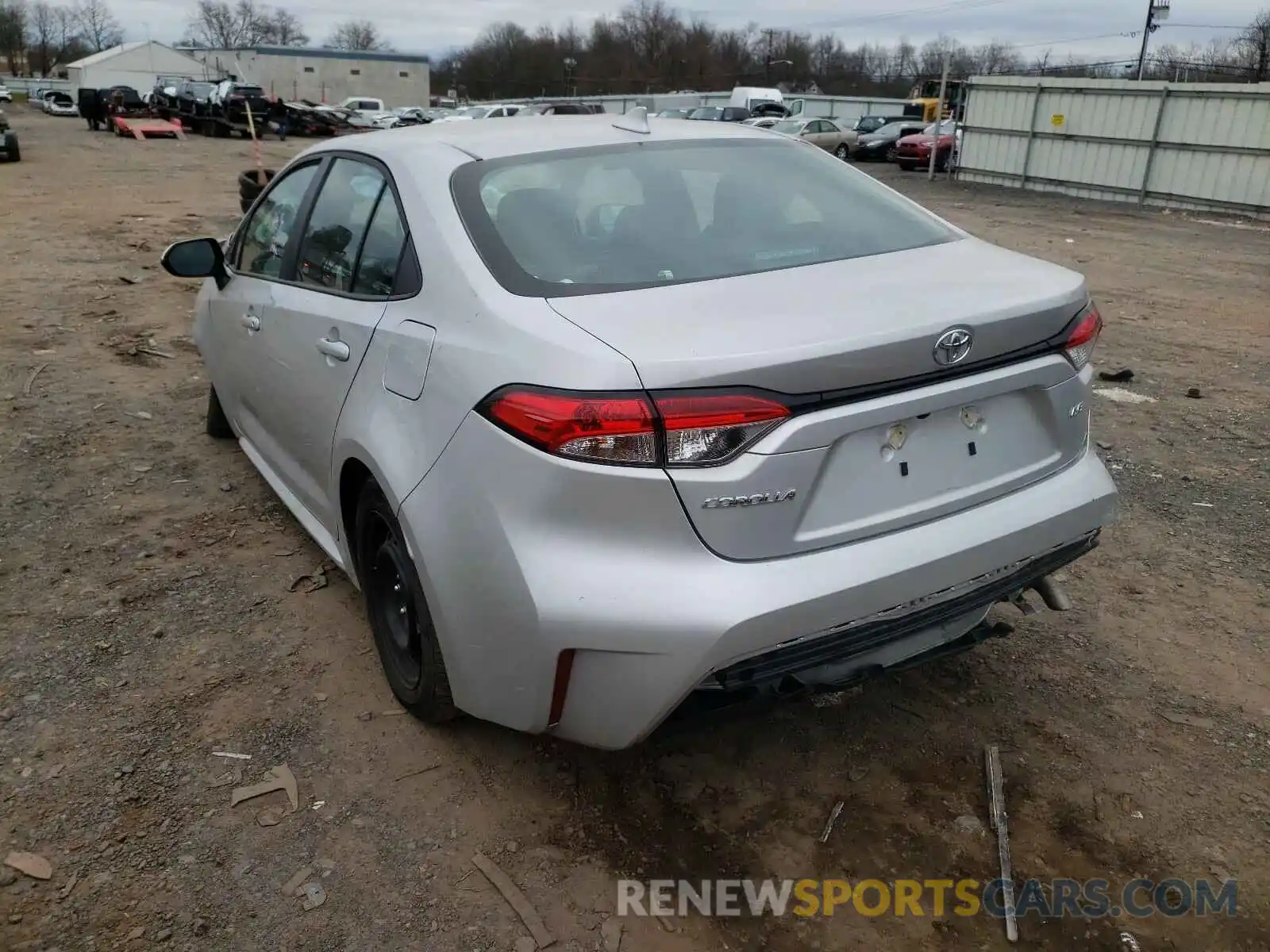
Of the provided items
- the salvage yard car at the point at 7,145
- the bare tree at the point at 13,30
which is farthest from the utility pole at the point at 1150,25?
the bare tree at the point at 13,30

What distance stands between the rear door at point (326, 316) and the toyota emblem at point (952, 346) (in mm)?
1494

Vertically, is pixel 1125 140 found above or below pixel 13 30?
below

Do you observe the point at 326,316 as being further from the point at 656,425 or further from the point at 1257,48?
the point at 1257,48

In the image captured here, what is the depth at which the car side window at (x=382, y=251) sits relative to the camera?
2752 millimetres

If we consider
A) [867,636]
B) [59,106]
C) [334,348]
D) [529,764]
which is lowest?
[529,764]

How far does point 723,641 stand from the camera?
2.01 metres

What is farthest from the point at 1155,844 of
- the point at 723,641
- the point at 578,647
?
the point at 578,647

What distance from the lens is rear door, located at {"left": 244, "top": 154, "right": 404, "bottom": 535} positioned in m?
2.84

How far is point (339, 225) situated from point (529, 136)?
0.71m

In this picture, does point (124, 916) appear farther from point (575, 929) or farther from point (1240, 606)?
point (1240, 606)

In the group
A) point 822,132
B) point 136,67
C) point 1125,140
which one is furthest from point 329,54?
point 1125,140

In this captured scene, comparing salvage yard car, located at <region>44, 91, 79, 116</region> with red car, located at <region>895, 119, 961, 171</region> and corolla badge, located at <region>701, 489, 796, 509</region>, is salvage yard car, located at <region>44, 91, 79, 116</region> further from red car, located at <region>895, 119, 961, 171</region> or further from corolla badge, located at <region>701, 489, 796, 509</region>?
corolla badge, located at <region>701, 489, 796, 509</region>

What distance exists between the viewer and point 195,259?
156 inches

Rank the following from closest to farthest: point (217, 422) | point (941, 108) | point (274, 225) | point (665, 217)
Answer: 1. point (665, 217)
2. point (274, 225)
3. point (217, 422)
4. point (941, 108)
